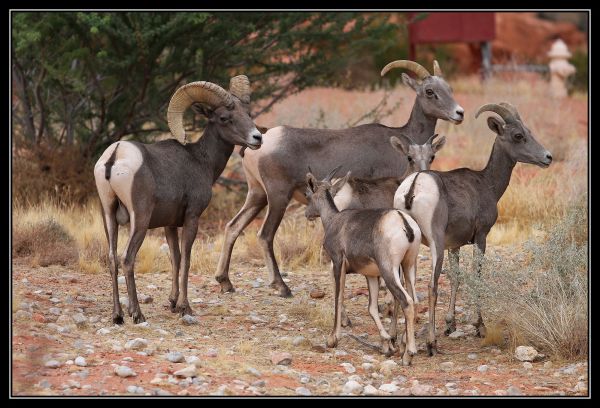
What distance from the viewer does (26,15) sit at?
47.9ft

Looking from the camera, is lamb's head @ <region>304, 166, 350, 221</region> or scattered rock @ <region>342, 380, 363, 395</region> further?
lamb's head @ <region>304, 166, 350, 221</region>

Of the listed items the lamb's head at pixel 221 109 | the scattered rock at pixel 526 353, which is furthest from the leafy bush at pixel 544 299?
the lamb's head at pixel 221 109

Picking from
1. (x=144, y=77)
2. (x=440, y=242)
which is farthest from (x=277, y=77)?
(x=440, y=242)

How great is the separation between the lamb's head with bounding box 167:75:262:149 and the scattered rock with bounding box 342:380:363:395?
9.99 ft

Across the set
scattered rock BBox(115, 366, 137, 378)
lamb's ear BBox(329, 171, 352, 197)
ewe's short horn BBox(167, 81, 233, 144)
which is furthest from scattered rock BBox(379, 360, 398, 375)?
ewe's short horn BBox(167, 81, 233, 144)

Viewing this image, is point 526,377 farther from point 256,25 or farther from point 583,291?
point 256,25

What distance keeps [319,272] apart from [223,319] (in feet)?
8.41

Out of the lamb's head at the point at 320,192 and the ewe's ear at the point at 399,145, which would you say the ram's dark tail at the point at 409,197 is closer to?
the lamb's head at the point at 320,192

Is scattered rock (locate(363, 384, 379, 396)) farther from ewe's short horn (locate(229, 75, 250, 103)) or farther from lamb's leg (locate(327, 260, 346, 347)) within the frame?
ewe's short horn (locate(229, 75, 250, 103))

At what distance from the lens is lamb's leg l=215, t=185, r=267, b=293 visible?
11.4m

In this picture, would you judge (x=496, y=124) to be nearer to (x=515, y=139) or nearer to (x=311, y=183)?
(x=515, y=139)

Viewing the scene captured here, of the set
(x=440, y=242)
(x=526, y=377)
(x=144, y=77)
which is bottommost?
(x=526, y=377)

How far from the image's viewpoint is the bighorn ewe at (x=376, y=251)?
8375mm

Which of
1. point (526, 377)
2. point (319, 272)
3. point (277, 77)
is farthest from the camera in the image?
point (277, 77)
